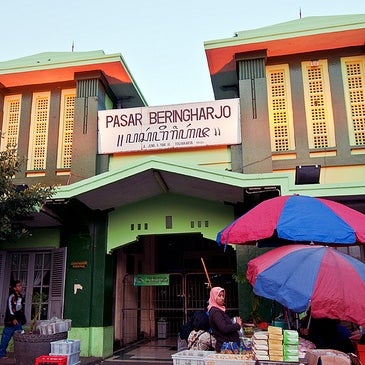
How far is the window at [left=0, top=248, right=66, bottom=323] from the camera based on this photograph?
412 inches

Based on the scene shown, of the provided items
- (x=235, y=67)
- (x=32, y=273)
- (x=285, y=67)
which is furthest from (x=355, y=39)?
(x=32, y=273)

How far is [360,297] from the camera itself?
4.88 metres

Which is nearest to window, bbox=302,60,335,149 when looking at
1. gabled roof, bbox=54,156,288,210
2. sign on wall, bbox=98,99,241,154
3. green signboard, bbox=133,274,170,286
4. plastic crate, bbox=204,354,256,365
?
sign on wall, bbox=98,99,241,154

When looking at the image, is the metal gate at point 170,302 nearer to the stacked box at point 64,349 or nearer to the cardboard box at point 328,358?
the stacked box at point 64,349

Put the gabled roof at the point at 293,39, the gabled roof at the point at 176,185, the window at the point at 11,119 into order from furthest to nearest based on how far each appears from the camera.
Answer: the window at the point at 11,119 → the gabled roof at the point at 293,39 → the gabled roof at the point at 176,185

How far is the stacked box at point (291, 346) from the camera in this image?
500 cm

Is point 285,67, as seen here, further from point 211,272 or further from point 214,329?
point 214,329

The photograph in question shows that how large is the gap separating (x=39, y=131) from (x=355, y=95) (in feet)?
27.4

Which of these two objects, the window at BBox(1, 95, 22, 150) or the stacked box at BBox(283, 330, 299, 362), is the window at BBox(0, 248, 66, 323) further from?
the stacked box at BBox(283, 330, 299, 362)

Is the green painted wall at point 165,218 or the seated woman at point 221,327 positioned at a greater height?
the green painted wall at point 165,218

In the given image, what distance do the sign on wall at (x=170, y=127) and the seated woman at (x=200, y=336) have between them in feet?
15.7

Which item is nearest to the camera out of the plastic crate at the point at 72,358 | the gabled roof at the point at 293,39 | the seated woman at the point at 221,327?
the seated woman at the point at 221,327

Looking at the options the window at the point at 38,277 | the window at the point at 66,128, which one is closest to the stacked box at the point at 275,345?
the window at the point at 38,277

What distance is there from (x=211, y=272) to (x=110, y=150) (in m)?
5.33
